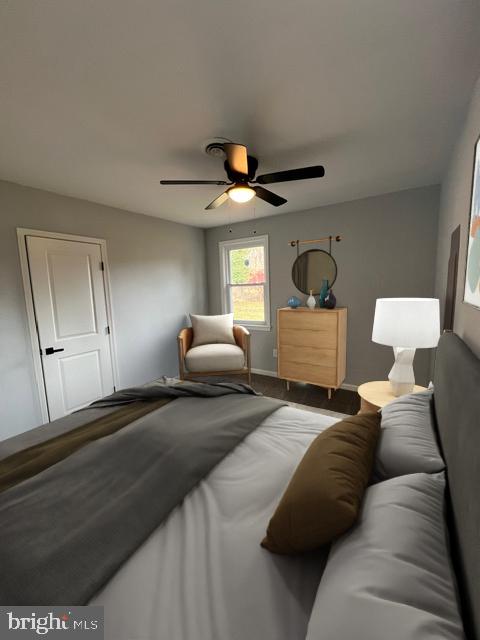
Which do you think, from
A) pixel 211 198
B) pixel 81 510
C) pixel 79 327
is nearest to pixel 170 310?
pixel 79 327

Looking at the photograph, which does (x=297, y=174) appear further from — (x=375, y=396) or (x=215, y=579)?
(x=215, y=579)

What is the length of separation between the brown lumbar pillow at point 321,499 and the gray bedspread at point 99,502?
47cm

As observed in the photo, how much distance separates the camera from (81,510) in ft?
3.25

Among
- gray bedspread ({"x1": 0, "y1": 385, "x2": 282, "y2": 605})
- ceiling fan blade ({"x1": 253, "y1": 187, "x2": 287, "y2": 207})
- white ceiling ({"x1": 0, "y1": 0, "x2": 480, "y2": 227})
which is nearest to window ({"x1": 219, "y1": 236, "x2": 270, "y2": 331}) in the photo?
ceiling fan blade ({"x1": 253, "y1": 187, "x2": 287, "y2": 207})

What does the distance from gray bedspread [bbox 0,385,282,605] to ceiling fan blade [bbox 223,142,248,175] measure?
1577mm

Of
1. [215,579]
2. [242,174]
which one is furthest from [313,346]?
[215,579]

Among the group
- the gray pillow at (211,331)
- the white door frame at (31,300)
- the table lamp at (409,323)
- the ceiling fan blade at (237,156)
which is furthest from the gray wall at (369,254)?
the white door frame at (31,300)

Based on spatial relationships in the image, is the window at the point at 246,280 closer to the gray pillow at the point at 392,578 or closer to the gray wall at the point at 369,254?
the gray wall at the point at 369,254

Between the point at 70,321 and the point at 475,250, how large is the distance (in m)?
3.31

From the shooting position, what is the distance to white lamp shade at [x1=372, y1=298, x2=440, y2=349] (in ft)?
5.62

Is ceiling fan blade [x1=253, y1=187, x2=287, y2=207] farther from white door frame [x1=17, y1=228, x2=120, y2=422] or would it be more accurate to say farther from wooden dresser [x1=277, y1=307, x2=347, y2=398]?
white door frame [x1=17, y1=228, x2=120, y2=422]

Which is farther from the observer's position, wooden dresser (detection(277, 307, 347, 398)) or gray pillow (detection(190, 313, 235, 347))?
gray pillow (detection(190, 313, 235, 347))

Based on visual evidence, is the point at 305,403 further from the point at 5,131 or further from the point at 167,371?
the point at 5,131

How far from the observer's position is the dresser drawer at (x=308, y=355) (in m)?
3.14
